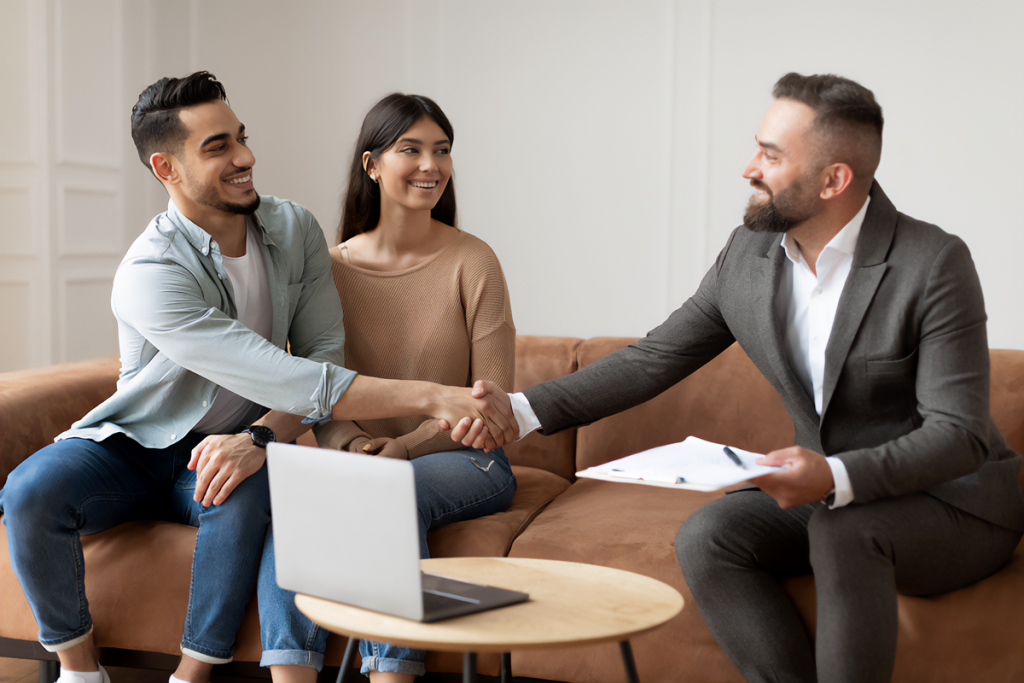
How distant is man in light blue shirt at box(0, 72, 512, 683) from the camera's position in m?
1.76

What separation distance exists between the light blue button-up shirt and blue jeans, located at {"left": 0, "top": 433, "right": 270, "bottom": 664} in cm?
15

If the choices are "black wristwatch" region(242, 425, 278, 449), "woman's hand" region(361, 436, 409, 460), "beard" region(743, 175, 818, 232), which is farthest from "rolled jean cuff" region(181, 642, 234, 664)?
"beard" region(743, 175, 818, 232)

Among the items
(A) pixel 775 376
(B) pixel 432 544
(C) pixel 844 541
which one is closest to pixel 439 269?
(B) pixel 432 544

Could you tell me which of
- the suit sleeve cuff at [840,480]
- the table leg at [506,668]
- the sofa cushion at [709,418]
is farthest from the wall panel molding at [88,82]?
the suit sleeve cuff at [840,480]

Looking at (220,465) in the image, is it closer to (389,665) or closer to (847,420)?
(389,665)

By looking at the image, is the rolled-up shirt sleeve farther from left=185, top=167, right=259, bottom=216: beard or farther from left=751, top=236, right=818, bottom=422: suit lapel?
left=751, top=236, right=818, bottom=422: suit lapel

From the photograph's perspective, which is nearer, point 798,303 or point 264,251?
point 798,303

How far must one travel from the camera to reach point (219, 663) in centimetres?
177

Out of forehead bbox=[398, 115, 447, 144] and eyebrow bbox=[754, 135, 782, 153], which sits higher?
forehead bbox=[398, 115, 447, 144]

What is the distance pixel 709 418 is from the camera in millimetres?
→ 2332

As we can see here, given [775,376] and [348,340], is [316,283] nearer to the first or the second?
[348,340]

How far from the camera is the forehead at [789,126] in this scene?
1.66 m

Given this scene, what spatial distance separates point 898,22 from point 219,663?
3.55 meters

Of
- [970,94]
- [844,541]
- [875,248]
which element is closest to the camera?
[844,541]
